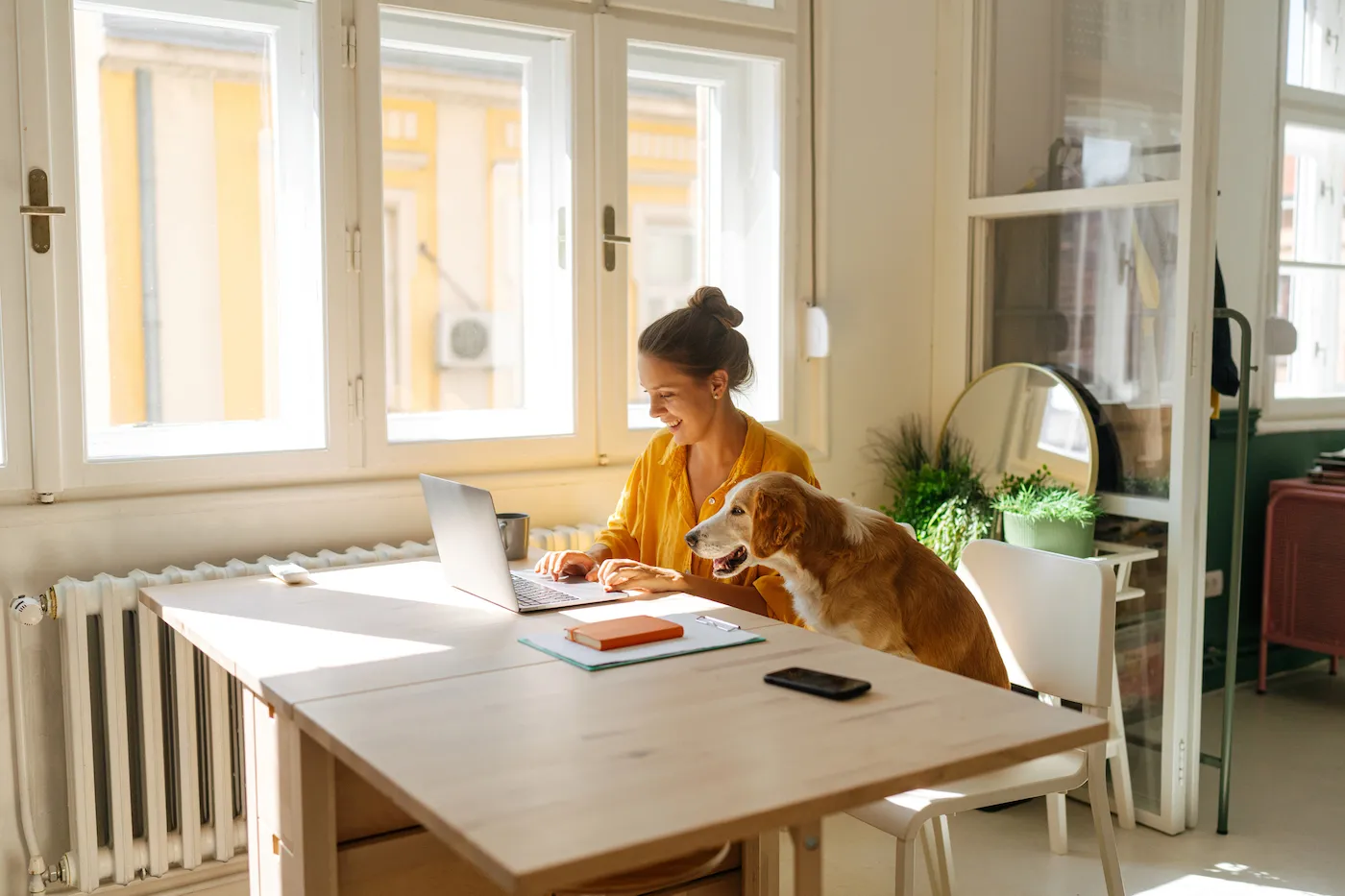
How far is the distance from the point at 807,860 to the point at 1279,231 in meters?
3.58

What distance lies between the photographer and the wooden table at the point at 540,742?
112 centimetres

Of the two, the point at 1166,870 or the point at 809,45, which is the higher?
the point at 809,45

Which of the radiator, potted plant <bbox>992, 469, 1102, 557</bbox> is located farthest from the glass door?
the radiator

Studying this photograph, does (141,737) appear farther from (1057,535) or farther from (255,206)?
(1057,535)

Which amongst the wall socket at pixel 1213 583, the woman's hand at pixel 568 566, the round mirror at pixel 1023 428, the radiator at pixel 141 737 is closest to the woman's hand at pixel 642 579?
the woman's hand at pixel 568 566

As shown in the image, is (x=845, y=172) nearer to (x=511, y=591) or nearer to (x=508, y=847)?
(x=511, y=591)

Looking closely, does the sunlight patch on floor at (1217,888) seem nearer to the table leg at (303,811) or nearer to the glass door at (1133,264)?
the glass door at (1133,264)

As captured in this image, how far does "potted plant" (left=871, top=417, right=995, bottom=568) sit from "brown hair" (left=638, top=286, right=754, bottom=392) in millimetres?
948

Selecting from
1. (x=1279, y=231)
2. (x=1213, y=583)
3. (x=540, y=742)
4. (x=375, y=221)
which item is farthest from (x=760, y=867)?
(x=1279, y=231)

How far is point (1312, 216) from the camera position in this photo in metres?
4.36

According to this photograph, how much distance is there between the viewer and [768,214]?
3.29m

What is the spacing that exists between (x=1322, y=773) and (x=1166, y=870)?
913mm

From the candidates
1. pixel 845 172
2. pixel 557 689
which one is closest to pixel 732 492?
pixel 557 689

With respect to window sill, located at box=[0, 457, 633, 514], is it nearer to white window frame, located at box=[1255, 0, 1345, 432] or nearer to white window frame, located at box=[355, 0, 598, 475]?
white window frame, located at box=[355, 0, 598, 475]
